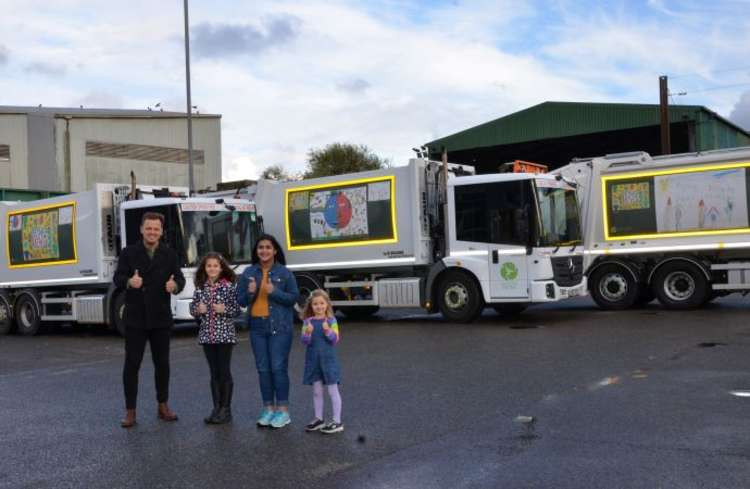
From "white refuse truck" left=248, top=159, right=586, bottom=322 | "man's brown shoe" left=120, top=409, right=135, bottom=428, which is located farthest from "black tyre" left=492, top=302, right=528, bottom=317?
"man's brown shoe" left=120, top=409, right=135, bottom=428

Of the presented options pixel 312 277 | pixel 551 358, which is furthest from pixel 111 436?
pixel 312 277

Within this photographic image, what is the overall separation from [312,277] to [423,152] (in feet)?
11.3

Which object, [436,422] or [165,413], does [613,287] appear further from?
[165,413]

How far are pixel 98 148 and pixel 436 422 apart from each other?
4506 centimetres

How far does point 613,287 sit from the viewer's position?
Answer: 57.3ft

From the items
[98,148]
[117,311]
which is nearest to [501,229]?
[117,311]

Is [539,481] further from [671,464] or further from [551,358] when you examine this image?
[551,358]

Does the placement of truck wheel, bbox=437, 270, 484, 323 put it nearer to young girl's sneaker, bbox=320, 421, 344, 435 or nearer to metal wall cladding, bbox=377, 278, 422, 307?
metal wall cladding, bbox=377, 278, 422, 307

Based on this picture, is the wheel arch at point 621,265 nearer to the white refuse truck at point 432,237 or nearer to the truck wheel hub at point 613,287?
the truck wheel hub at point 613,287

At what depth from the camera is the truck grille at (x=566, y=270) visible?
50.5 feet

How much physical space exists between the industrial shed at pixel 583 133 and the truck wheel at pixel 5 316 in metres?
19.2

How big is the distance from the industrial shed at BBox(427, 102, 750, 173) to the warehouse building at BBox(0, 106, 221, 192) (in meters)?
18.2

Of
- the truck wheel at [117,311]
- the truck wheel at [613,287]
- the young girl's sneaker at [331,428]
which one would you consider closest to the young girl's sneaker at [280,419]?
the young girl's sneaker at [331,428]

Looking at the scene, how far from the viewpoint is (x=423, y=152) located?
691 inches
